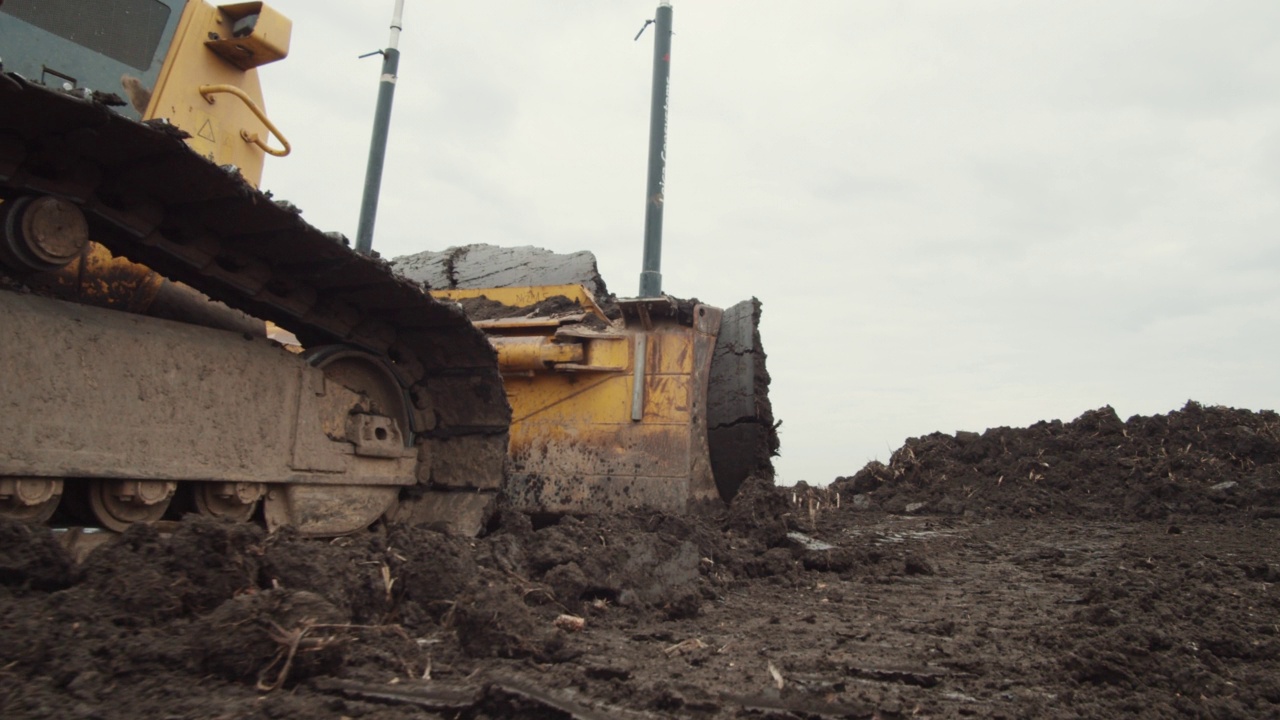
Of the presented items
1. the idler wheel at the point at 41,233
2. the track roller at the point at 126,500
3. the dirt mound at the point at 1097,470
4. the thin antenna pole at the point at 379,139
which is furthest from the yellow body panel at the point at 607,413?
the thin antenna pole at the point at 379,139

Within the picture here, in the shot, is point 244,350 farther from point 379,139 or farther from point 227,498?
point 379,139

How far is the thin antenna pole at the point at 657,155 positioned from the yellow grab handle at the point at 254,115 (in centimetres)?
364

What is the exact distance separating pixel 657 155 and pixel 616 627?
5.79 meters

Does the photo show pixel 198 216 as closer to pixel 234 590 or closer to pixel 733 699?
Result: pixel 234 590

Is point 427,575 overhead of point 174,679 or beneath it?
overhead

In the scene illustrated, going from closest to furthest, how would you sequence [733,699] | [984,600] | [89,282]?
[733,699] → [89,282] → [984,600]

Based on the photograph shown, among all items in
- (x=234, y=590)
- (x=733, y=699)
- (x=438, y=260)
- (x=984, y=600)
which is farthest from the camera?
(x=438, y=260)

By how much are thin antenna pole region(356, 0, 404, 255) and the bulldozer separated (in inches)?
256

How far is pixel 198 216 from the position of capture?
11.6 ft

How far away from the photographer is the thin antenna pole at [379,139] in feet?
38.1

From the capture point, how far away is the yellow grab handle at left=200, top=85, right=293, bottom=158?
13.6 feet

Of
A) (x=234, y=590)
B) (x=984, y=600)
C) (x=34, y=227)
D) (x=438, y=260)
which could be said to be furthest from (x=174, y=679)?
(x=438, y=260)

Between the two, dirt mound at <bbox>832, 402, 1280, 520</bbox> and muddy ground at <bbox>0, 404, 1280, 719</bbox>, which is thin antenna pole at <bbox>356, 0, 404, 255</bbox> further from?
muddy ground at <bbox>0, 404, 1280, 719</bbox>

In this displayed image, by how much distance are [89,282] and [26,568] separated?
4.05ft
